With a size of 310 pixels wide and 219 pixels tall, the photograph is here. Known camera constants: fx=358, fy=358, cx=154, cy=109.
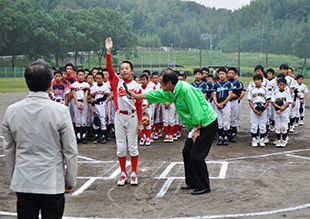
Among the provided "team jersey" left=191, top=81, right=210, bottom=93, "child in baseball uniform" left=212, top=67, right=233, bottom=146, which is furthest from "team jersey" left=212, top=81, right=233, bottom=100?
"team jersey" left=191, top=81, right=210, bottom=93

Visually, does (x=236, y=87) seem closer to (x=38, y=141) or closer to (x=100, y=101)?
(x=100, y=101)

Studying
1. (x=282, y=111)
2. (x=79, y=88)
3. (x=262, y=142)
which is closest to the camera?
(x=282, y=111)

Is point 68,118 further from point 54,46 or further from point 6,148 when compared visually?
point 54,46

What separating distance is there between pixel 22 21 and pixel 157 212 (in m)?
69.1

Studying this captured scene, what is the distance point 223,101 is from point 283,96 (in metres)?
1.66

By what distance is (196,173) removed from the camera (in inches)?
244

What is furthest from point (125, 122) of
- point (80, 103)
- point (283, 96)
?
point (283, 96)

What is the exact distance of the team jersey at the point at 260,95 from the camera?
33.2 feet

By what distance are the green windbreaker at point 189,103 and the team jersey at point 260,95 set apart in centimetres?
434

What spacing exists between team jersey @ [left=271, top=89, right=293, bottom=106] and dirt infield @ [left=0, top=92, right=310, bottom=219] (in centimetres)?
137

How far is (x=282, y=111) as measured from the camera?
998 centimetres

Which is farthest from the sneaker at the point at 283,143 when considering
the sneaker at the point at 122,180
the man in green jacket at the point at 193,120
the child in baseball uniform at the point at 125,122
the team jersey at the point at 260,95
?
the sneaker at the point at 122,180

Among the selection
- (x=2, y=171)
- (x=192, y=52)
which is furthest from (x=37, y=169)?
(x=192, y=52)

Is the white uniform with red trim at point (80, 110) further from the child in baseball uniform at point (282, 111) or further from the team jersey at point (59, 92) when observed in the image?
the child in baseball uniform at point (282, 111)
